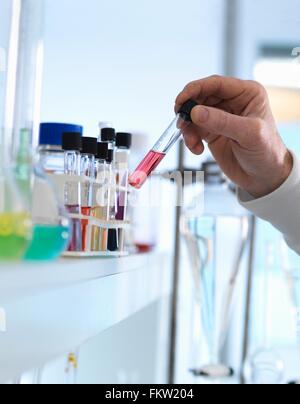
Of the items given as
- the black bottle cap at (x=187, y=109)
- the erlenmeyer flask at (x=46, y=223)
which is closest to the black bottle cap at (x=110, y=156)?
the black bottle cap at (x=187, y=109)

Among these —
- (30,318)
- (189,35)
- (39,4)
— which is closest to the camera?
(30,318)

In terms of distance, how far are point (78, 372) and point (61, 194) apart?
471mm

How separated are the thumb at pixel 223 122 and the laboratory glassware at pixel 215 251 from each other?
528mm

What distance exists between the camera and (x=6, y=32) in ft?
3.02

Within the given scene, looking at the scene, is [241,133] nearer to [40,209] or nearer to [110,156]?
[110,156]

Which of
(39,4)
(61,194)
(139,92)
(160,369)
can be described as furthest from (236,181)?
(160,369)

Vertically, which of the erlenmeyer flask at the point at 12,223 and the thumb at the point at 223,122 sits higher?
the thumb at the point at 223,122

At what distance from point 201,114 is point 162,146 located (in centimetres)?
7

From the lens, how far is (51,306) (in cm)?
50

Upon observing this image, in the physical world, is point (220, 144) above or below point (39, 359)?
above

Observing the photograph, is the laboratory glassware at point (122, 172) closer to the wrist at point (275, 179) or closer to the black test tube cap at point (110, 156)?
the black test tube cap at point (110, 156)

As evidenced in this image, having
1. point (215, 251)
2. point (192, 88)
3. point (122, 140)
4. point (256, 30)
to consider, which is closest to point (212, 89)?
point (192, 88)

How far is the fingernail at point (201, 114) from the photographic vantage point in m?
0.75

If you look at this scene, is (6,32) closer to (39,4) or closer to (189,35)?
(39,4)
